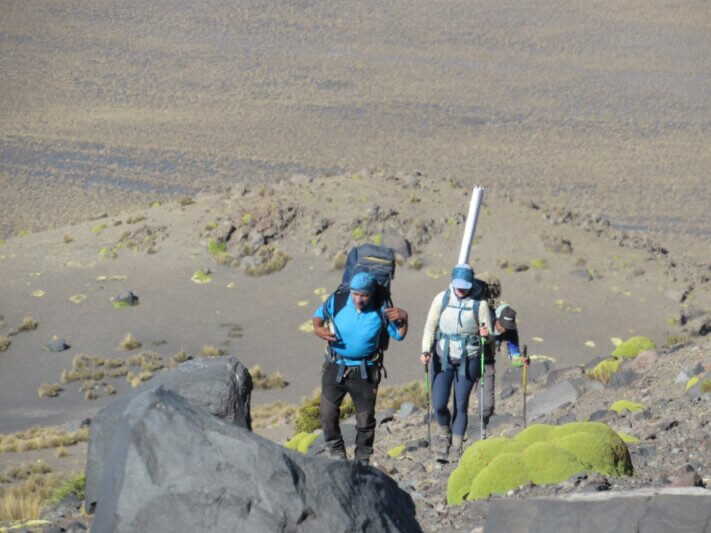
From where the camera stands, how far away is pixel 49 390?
22578 mm

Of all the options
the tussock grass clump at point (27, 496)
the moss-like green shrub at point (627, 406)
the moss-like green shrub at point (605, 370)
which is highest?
the moss-like green shrub at point (627, 406)

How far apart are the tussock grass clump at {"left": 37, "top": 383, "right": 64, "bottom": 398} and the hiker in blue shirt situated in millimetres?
13492

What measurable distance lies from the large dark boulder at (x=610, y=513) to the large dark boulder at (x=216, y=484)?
72 centimetres

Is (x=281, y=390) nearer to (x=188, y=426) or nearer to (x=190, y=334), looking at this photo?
(x=190, y=334)

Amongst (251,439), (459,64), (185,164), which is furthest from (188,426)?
(459,64)

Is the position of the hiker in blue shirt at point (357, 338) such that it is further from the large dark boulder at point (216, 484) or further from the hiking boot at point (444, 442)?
the large dark boulder at point (216, 484)

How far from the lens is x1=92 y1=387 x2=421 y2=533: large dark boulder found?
657 cm

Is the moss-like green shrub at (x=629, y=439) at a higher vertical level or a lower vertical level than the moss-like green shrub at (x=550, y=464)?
lower

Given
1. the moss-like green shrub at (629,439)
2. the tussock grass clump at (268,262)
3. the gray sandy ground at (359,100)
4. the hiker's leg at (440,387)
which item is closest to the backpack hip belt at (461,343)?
the hiker's leg at (440,387)

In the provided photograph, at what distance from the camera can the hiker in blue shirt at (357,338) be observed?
9.77 meters

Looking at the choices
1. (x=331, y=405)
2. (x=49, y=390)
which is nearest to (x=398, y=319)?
(x=331, y=405)

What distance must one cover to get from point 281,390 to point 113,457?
15.5 metres

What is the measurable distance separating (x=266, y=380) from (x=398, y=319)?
13.1 metres

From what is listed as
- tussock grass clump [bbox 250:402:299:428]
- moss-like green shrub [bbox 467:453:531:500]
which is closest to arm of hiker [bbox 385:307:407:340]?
Result: moss-like green shrub [bbox 467:453:531:500]
